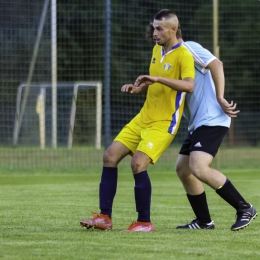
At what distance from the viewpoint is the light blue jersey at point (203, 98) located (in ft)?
21.1

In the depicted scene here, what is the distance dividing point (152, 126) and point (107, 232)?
92 cm

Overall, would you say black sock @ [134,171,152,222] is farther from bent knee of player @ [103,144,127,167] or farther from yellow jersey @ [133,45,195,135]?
yellow jersey @ [133,45,195,135]

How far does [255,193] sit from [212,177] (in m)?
4.16

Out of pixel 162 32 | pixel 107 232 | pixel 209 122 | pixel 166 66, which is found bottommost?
pixel 107 232

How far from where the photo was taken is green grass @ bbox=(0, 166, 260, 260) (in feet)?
16.4

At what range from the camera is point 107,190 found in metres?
6.42

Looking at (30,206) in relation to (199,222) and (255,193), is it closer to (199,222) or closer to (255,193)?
(199,222)

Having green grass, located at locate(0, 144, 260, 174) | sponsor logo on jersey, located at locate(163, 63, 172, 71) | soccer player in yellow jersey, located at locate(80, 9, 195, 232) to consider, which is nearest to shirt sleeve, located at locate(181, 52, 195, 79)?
soccer player in yellow jersey, located at locate(80, 9, 195, 232)

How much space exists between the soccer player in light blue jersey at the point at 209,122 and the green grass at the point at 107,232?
282 millimetres

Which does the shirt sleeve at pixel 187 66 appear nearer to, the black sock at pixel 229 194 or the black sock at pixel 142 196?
the black sock at pixel 142 196

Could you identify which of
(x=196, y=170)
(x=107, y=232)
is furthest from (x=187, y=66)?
(x=107, y=232)

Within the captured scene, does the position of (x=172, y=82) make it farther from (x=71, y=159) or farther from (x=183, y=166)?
(x=71, y=159)

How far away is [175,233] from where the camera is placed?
6148mm

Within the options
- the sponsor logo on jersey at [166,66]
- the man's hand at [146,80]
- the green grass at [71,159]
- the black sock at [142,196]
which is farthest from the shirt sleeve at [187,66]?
the green grass at [71,159]
